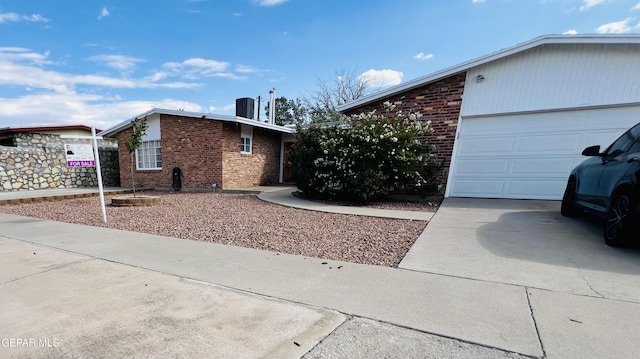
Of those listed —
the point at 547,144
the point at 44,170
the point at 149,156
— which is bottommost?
the point at 44,170

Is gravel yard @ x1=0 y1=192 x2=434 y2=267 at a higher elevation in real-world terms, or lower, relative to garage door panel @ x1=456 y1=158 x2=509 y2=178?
lower

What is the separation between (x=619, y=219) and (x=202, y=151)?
12551mm

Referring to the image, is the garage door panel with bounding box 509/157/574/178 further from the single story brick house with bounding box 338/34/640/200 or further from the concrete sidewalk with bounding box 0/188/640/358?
the concrete sidewalk with bounding box 0/188/640/358

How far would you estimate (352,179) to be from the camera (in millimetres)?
7672

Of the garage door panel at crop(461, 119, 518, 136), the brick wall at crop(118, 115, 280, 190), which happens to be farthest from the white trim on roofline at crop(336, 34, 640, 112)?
the brick wall at crop(118, 115, 280, 190)

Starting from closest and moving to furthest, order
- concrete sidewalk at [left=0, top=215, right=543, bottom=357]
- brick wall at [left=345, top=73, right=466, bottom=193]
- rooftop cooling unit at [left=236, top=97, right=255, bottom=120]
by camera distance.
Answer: concrete sidewalk at [left=0, top=215, right=543, bottom=357]
brick wall at [left=345, top=73, right=466, bottom=193]
rooftop cooling unit at [left=236, top=97, right=255, bottom=120]

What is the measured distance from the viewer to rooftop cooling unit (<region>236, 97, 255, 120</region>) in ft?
51.9

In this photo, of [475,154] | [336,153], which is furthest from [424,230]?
[475,154]

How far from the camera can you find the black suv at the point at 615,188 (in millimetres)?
3451

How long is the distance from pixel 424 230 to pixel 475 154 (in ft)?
13.9

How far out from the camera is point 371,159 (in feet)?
25.5

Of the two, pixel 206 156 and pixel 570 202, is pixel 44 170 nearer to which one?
pixel 206 156

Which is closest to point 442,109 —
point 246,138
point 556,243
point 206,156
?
point 556,243

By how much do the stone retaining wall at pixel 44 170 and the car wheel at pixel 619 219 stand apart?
19.0m
